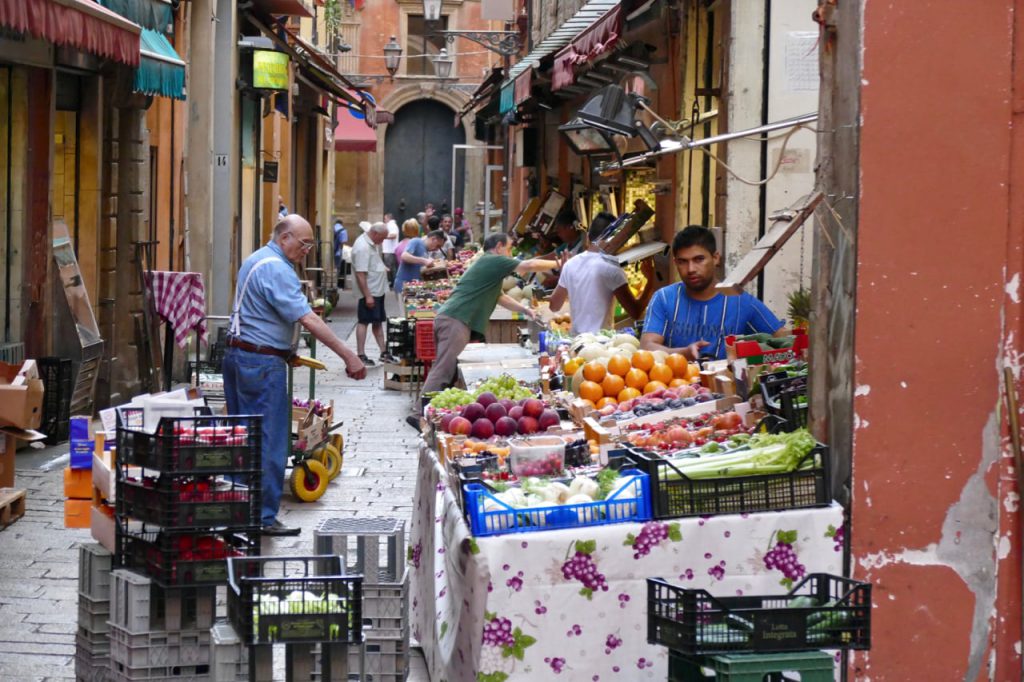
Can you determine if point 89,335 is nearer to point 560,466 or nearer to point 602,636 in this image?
point 560,466

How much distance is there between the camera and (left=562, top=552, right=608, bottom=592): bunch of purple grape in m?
5.75

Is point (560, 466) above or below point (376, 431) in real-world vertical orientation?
above

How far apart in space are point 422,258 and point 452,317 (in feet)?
31.2

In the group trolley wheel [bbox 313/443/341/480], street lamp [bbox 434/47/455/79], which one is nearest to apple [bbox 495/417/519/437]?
trolley wheel [bbox 313/443/341/480]

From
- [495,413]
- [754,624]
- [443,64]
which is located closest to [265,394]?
[495,413]

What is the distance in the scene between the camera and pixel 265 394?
9.43 metres

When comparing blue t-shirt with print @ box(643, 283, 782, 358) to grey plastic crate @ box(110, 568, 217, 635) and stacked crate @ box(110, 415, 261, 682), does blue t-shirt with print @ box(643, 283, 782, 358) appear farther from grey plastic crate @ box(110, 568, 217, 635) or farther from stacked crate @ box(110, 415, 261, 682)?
grey plastic crate @ box(110, 568, 217, 635)

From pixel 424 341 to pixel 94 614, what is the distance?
33.0ft

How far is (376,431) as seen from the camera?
48.9 ft

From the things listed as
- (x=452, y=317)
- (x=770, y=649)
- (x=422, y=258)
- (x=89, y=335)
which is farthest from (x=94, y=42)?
(x=422, y=258)

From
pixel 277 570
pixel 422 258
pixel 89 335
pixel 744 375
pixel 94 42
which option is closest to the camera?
pixel 744 375

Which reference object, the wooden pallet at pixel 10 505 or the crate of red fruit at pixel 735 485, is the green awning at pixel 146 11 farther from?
the crate of red fruit at pixel 735 485

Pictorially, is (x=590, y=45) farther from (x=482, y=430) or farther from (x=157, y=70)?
(x=482, y=430)

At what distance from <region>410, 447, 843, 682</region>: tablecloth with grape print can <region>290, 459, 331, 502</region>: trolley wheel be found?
5089 millimetres
